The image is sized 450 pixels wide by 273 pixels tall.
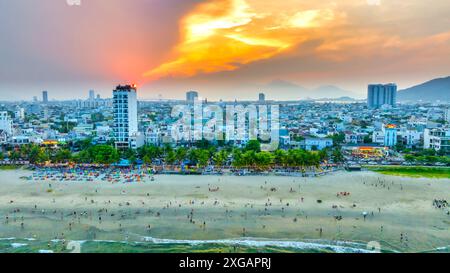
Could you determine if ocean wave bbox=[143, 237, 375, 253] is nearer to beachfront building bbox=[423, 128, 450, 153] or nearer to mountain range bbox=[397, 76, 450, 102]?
beachfront building bbox=[423, 128, 450, 153]

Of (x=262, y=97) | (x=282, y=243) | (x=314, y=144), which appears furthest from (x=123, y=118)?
(x=262, y=97)

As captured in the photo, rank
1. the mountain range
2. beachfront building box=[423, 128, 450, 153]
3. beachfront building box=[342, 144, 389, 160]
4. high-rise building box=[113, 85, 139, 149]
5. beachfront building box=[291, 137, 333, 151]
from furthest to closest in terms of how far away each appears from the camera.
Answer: the mountain range, beachfront building box=[291, 137, 333, 151], high-rise building box=[113, 85, 139, 149], beachfront building box=[423, 128, 450, 153], beachfront building box=[342, 144, 389, 160]

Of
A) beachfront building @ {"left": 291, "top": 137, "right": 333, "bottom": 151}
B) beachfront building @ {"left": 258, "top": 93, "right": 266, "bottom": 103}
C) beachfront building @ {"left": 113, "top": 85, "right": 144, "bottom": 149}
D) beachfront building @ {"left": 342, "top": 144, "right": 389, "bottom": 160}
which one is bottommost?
beachfront building @ {"left": 342, "top": 144, "right": 389, "bottom": 160}

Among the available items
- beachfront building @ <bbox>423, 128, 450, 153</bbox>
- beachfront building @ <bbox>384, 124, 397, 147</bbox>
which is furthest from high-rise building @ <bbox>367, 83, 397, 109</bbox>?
beachfront building @ <bbox>423, 128, 450, 153</bbox>

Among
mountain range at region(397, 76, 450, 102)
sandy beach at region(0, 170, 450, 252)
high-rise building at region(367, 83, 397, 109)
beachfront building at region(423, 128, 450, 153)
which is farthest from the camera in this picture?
high-rise building at region(367, 83, 397, 109)

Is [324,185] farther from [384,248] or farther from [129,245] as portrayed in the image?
[129,245]

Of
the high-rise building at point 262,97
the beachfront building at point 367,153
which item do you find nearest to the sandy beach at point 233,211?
the beachfront building at point 367,153

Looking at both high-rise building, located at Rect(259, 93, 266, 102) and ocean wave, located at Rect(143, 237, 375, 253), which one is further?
high-rise building, located at Rect(259, 93, 266, 102)
